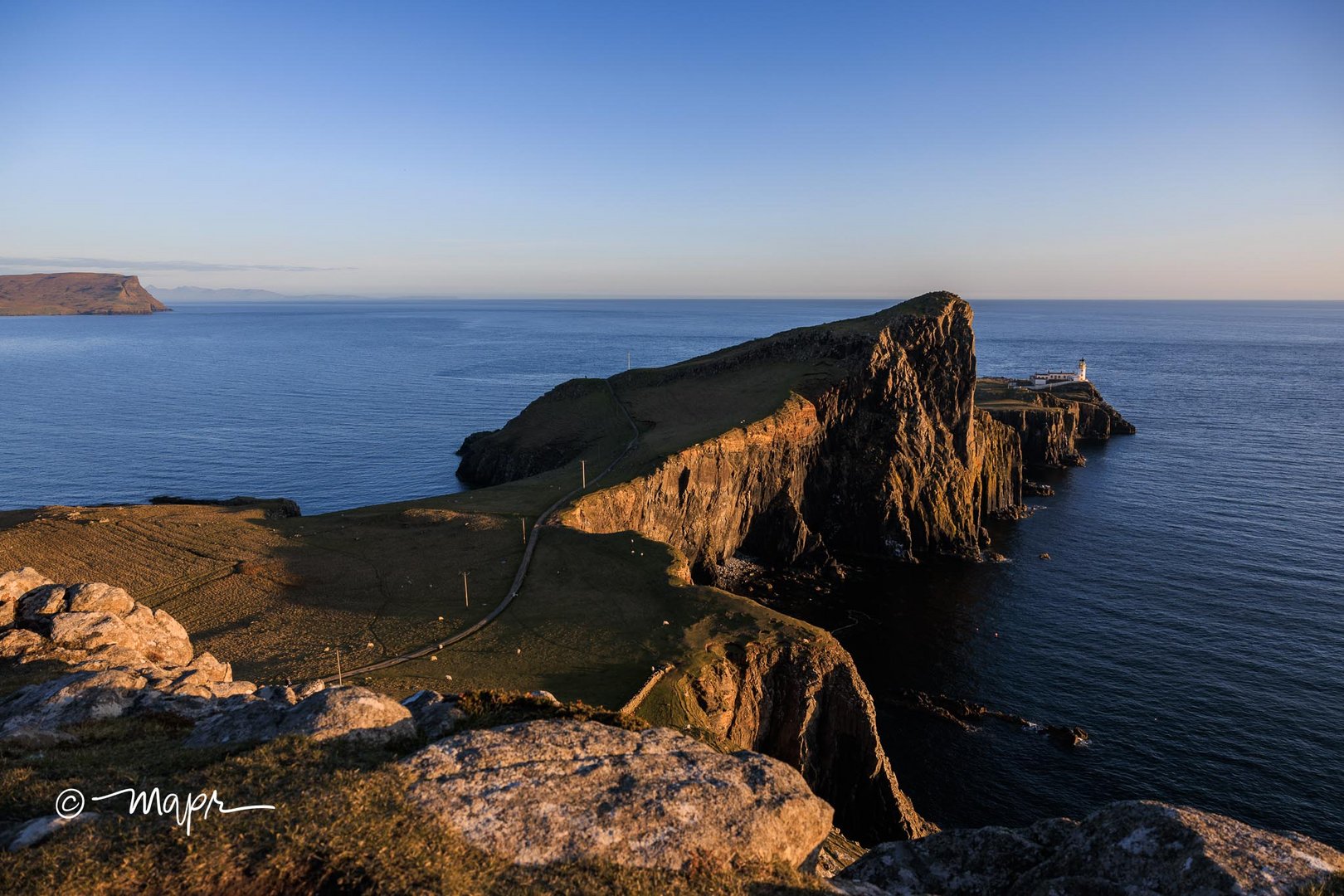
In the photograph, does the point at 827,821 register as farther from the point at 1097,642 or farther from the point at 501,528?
the point at 1097,642

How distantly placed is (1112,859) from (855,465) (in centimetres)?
7853

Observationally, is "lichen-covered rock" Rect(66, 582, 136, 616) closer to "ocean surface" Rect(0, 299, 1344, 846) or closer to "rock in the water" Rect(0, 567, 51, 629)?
"rock in the water" Rect(0, 567, 51, 629)

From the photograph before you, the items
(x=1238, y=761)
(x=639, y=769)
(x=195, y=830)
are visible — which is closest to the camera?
(x=195, y=830)

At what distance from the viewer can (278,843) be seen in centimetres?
1481

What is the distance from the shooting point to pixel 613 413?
108m

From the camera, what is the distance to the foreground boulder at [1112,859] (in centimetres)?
1466

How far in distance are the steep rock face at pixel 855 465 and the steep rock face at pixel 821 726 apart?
29429mm

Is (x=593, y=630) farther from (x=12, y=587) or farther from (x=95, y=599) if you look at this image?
(x=12, y=587)

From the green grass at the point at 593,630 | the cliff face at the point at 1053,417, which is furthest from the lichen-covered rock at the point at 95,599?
the cliff face at the point at 1053,417

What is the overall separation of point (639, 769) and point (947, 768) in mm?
37016

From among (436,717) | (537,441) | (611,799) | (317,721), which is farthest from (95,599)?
(537,441)

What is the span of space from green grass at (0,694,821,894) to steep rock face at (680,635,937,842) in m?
26.7

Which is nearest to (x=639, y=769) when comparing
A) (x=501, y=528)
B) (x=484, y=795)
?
(x=484, y=795)

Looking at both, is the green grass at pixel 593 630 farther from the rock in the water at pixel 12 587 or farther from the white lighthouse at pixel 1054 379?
the white lighthouse at pixel 1054 379
